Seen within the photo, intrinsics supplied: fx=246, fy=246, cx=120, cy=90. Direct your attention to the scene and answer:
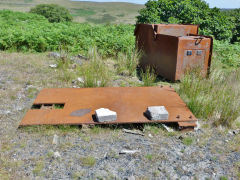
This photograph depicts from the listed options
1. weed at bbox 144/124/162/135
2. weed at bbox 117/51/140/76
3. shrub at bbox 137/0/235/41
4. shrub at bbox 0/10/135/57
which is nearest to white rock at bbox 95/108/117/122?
weed at bbox 144/124/162/135

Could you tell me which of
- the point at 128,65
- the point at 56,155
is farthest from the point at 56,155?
the point at 128,65

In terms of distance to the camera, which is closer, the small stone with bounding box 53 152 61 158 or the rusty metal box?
the small stone with bounding box 53 152 61 158

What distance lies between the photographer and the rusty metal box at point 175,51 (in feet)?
15.7

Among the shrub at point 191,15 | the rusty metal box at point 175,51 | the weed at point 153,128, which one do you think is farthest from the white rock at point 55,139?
the shrub at point 191,15

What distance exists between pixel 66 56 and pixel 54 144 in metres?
3.62

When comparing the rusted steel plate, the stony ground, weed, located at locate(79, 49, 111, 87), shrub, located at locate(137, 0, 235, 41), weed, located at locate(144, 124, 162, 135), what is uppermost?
shrub, located at locate(137, 0, 235, 41)

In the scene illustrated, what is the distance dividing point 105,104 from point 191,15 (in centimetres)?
1013

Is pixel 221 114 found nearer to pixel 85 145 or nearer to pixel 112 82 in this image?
pixel 85 145

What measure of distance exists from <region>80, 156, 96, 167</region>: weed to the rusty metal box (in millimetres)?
2952

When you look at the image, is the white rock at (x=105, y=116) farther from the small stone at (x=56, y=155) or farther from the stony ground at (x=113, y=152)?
the small stone at (x=56, y=155)

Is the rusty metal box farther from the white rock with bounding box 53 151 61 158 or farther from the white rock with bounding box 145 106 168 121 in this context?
the white rock with bounding box 53 151 61 158

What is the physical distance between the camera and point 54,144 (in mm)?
2803

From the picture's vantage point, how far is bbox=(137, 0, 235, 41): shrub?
11898 mm

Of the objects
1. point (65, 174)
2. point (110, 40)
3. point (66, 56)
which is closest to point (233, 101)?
point (65, 174)
